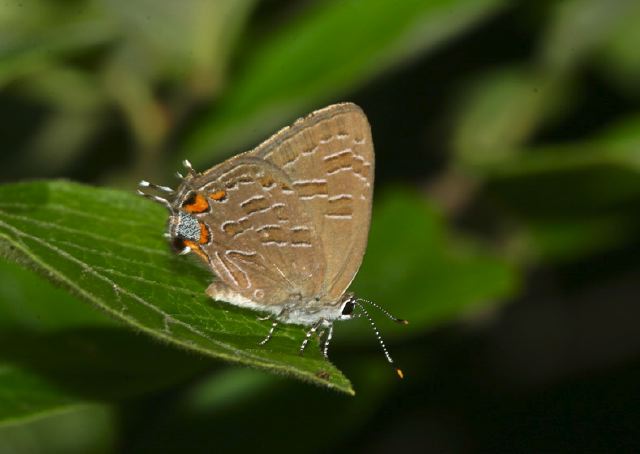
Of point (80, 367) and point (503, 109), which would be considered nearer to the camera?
point (80, 367)

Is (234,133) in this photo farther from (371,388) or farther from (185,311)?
(185,311)

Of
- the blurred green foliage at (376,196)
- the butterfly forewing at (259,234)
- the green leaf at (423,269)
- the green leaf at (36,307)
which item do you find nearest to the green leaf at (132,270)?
the blurred green foliage at (376,196)

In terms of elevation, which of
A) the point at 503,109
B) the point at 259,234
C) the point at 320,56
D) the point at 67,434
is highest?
the point at 320,56

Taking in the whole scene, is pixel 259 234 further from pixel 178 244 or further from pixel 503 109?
pixel 503 109

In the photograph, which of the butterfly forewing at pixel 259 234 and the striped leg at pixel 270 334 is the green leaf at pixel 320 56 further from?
the striped leg at pixel 270 334

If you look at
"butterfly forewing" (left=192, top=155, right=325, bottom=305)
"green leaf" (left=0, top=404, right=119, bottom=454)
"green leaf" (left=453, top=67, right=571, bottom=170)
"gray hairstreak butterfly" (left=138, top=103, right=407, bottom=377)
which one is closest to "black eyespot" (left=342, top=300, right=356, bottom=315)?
"gray hairstreak butterfly" (left=138, top=103, right=407, bottom=377)

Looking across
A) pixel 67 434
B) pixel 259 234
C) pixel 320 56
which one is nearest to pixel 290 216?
pixel 259 234

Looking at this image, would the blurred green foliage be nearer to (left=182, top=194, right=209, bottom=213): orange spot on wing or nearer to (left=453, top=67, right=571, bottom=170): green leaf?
(left=453, top=67, right=571, bottom=170): green leaf
